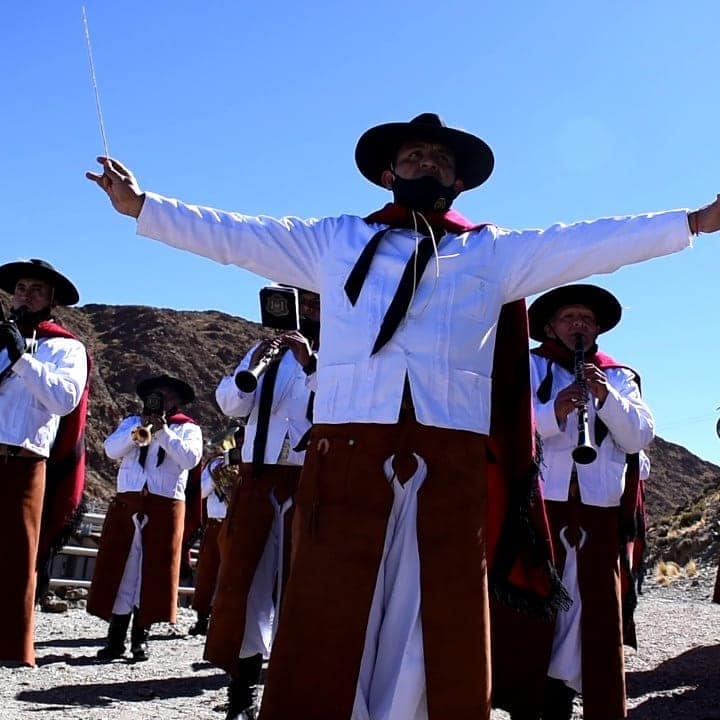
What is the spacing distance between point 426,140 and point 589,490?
2.58 m

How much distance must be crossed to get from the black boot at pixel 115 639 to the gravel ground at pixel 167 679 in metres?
0.14

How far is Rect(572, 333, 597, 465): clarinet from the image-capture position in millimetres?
5086

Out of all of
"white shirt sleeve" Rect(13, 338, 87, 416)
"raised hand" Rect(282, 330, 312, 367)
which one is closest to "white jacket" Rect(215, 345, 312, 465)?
"raised hand" Rect(282, 330, 312, 367)

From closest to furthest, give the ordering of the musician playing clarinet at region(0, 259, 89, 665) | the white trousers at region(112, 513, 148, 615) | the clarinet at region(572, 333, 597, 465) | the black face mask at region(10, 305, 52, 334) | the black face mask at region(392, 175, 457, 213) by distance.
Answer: the black face mask at region(392, 175, 457, 213) < the clarinet at region(572, 333, 597, 465) < the musician playing clarinet at region(0, 259, 89, 665) < the black face mask at region(10, 305, 52, 334) < the white trousers at region(112, 513, 148, 615)

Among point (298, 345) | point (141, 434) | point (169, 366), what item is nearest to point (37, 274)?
point (298, 345)

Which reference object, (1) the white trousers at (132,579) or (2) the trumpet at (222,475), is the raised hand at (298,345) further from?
(2) the trumpet at (222,475)

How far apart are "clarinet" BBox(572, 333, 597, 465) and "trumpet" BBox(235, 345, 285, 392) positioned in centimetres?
193

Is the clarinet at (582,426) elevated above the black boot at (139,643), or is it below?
above

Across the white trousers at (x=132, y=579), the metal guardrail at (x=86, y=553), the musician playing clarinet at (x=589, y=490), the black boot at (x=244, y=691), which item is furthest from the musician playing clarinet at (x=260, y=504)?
the metal guardrail at (x=86, y=553)

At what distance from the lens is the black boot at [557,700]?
5645 millimetres

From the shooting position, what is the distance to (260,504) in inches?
246

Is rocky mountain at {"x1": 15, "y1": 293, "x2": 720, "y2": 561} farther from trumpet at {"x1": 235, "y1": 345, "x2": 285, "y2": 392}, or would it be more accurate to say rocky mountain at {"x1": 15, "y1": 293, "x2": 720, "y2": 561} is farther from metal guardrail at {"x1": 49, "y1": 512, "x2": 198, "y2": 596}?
trumpet at {"x1": 235, "y1": 345, "x2": 285, "y2": 392}

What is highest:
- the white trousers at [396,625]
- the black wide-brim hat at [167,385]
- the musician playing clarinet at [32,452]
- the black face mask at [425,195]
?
the black wide-brim hat at [167,385]

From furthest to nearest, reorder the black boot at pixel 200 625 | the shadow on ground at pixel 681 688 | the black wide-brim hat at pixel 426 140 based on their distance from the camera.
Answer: the black boot at pixel 200 625 < the shadow on ground at pixel 681 688 < the black wide-brim hat at pixel 426 140
